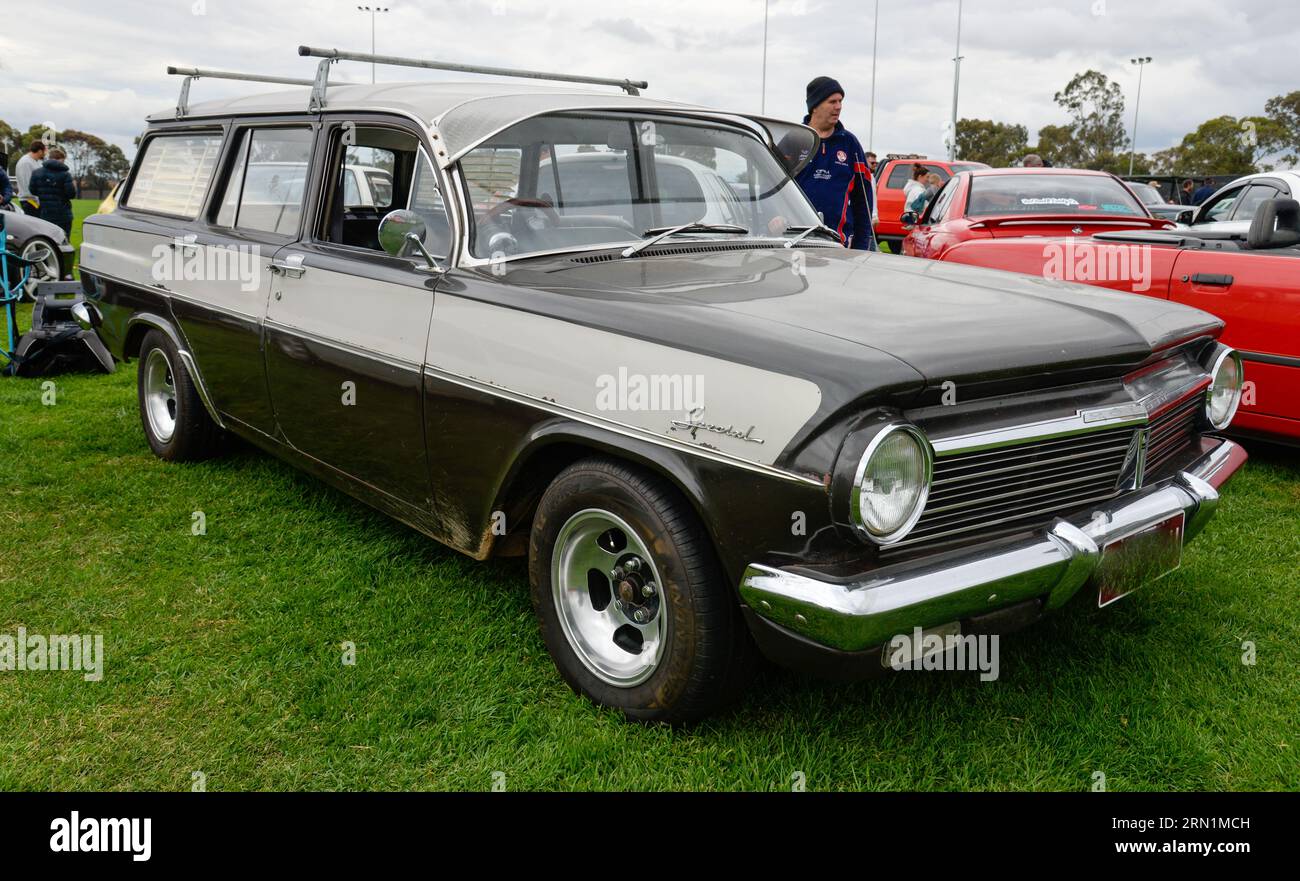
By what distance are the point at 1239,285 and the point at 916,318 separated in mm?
3154

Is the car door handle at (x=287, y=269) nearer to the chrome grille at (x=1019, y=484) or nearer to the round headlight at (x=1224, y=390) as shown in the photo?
the chrome grille at (x=1019, y=484)

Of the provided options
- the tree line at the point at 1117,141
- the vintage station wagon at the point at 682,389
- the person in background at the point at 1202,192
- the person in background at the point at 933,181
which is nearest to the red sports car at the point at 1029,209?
the vintage station wagon at the point at 682,389

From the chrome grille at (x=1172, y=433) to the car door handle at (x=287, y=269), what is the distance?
309cm

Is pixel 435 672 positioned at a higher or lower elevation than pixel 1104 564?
lower

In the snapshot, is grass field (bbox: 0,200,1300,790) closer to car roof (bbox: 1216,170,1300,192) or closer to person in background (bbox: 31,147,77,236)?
car roof (bbox: 1216,170,1300,192)

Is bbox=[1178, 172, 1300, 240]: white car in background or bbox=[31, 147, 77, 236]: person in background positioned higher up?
bbox=[31, 147, 77, 236]: person in background

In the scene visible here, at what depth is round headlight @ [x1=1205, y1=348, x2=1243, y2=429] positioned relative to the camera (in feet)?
11.2

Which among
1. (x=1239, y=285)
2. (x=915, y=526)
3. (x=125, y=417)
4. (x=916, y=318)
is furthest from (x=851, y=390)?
(x=125, y=417)

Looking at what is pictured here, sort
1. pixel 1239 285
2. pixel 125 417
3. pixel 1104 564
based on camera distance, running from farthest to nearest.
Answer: pixel 125 417, pixel 1239 285, pixel 1104 564

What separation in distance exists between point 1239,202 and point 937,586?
223 inches

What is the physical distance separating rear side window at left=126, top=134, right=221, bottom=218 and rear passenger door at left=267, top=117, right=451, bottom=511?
1082 millimetres

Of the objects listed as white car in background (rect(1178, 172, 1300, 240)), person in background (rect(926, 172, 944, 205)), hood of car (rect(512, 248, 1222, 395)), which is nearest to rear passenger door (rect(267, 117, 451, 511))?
hood of car (rect(512, 248, 1222, 395))

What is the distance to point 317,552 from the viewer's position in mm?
4188
